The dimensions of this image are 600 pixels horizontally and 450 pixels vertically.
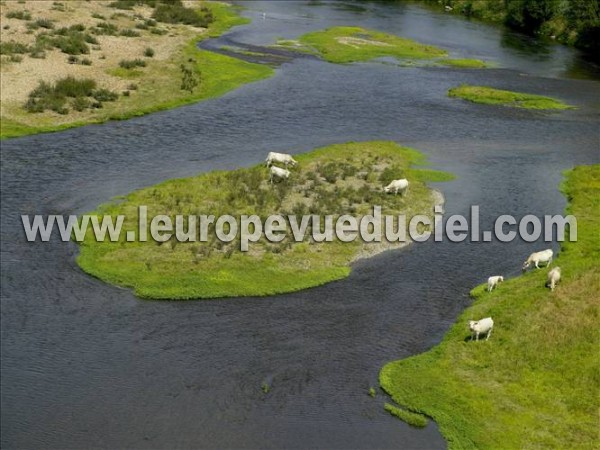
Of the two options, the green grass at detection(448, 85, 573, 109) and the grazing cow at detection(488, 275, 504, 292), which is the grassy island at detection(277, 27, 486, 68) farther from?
the grazing cow at detection(488, 275, 504, 292)

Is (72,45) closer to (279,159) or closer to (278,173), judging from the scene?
(279,159)

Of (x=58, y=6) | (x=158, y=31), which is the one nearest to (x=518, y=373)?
(x=158, y=31)

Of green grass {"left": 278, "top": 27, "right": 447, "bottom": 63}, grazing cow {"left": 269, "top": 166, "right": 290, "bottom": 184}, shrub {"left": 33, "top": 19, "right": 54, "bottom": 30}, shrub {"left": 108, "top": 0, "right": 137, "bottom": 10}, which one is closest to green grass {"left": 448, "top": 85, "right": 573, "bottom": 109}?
green grass {"left": 278, "top": 27, "right": 447, "bottom": 63}

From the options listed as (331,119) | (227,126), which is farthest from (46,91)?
(331,119)

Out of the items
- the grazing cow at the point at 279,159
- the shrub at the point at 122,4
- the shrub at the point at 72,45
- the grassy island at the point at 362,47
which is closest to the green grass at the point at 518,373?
the grazing cow at the point at 279,159

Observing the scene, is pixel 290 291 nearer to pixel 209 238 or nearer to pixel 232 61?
pixel 209 238

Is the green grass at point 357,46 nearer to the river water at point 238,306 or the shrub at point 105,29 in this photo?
the shrub at point 105,29
